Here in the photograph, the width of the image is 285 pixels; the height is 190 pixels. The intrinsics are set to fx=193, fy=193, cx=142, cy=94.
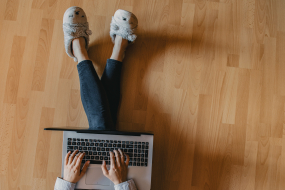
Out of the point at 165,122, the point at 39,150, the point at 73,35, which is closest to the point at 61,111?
the point at 39,150

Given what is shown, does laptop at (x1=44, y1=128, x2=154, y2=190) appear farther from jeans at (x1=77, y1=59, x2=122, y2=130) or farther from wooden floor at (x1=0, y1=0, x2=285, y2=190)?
wooden floor at (x1=0, y1=0, x2=285, y2=190)

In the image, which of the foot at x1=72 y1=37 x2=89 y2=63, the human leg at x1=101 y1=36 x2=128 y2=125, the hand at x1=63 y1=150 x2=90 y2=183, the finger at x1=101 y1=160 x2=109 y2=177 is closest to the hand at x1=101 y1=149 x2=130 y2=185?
the finger at x1=101 y1=160 x2=109 y2=177

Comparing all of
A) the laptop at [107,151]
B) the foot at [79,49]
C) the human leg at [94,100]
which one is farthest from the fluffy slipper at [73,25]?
the laptop at [107,151]

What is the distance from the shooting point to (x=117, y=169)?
857 mm

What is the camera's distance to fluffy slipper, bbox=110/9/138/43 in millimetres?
1076

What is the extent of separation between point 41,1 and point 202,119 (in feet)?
3.96

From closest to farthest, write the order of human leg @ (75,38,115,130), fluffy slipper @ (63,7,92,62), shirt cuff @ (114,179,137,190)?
shirt cuff @ (114,179,137,190)
human leg @ (75,38,115,130)
fluffy slipper @ (63,7,92,62)

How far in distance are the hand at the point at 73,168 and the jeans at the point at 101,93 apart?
0.16m

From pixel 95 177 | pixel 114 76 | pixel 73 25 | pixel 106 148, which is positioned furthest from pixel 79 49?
pixel 95 177

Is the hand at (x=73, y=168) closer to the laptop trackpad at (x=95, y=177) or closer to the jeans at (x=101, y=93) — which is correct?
the laptop trackpad at (x=95, y=177)

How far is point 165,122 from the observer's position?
3.72 ft

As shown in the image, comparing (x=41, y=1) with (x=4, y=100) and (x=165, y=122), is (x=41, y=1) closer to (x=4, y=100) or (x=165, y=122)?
(x=4, y=100)

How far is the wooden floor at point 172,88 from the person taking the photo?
3.63 ft

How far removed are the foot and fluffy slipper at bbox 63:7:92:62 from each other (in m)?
0.02
